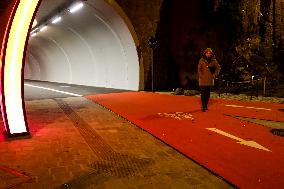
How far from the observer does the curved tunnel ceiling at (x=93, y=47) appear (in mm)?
19234

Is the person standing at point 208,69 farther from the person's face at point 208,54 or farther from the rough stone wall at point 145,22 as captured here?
the rough stone wall at point 145,22

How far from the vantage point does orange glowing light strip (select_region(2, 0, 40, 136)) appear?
725 cm

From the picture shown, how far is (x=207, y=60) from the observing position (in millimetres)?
11312

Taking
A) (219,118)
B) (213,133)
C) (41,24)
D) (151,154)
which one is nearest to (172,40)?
(41,24)

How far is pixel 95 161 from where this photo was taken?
5910mm

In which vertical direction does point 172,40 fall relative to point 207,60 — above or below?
above

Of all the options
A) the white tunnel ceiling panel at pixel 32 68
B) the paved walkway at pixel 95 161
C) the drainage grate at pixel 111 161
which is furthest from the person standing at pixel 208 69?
the white tunnel ceiling panel at pixel 32 68

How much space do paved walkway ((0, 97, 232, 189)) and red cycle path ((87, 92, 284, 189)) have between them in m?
0.29

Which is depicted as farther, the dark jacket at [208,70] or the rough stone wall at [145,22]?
the rough stone wall at [145,22]

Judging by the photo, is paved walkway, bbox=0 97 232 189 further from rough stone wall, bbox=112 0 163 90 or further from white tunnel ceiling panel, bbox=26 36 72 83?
white tunnel ceiling panel, bbox=26 36 72 83

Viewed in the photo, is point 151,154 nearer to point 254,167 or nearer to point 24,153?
point 254,167

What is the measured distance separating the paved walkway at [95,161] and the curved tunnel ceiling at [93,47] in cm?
1076

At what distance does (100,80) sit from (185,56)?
7.31 metres

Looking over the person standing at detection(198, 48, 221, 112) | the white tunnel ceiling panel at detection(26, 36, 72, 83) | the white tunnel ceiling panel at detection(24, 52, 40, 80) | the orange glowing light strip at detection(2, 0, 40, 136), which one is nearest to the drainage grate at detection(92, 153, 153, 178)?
the orange glowing light strip at detection(2, 0, 40, 136)
